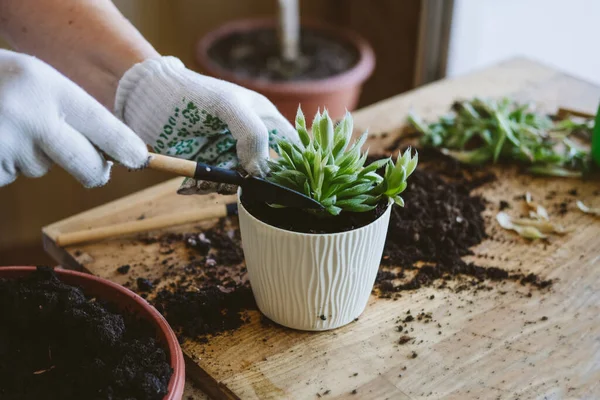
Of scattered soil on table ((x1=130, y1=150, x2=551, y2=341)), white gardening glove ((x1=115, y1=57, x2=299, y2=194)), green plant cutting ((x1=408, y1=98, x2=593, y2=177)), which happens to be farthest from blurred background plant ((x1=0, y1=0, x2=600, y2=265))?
white gardening glove ((x1=115, y1=57, x2=299, y2=194))

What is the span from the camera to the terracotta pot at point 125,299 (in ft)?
2.62

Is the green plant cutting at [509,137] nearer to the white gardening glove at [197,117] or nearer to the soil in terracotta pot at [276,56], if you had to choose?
the white gardening glove at [197,117]

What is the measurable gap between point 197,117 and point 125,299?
0.28m

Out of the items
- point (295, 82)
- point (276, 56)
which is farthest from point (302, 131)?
point (276, 56)

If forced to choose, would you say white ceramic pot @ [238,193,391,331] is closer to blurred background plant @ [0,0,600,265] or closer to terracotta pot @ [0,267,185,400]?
terracotta pot @ [0,267,185,400]

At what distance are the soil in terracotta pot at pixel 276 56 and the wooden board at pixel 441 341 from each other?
1002 millimetres

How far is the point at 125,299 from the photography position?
876 millimetres

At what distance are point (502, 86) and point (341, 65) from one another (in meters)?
0.68

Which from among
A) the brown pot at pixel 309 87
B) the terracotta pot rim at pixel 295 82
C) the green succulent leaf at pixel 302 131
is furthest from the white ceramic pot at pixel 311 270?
the terracotta pot rim at pixel 295 82

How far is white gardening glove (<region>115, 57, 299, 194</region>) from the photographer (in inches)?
37.4

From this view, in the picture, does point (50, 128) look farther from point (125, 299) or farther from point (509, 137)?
point (509, 137)

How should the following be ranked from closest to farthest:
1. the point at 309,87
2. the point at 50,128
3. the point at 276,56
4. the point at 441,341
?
the point at 50,128
the point at 441,341
the point at 309,87
the point at 276,56

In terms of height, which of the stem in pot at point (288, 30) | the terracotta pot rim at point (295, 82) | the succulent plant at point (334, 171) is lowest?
the terracotta pot rim at point (295, 82)

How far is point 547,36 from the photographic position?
2.10 meters
